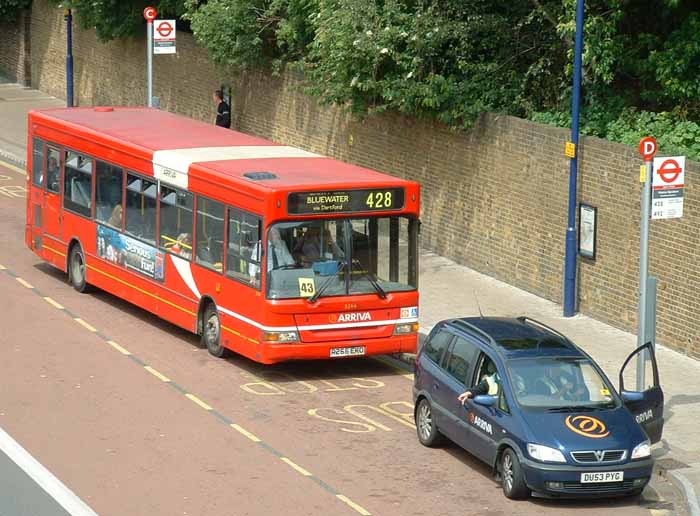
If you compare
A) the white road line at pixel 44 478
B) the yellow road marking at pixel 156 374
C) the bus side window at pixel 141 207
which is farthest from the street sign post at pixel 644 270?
the bus side window at pixel 141 207

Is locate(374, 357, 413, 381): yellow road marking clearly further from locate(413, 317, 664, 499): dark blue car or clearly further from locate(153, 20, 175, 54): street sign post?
locate(153, 20, 175, 54): street sign post

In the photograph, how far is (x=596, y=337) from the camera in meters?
22.8

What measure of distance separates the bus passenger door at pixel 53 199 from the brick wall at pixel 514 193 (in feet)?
21.5

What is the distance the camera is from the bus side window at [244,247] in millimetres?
20250

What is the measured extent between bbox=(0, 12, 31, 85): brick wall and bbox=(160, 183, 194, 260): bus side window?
91.0 ft

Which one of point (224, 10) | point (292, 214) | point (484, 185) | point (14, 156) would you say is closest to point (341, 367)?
point (292, 214)

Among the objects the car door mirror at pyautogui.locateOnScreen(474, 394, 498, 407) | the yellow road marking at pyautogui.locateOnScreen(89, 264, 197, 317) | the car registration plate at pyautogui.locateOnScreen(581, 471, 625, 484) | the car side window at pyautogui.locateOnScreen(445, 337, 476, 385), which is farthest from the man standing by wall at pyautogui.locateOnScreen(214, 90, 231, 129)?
the car registration plate at pyautogui.locateOnScreen(581, 471, 625, 484)

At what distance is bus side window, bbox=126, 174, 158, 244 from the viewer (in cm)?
2333

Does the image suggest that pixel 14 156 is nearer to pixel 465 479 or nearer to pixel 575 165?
pixel 575 165

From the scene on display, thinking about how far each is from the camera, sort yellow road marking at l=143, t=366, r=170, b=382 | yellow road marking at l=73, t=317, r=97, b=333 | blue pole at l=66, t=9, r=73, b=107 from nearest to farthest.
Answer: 1. yellow road marking at l=143, t=366, r=170, b=382
2. yellow road marking at l=73, t=317, r=97, b=333
3. blue pole at l=66, t=9, r=73, b=107

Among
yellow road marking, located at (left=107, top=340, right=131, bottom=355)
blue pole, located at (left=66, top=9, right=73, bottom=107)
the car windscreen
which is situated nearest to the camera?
the car windscreen

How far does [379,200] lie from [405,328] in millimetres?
1774

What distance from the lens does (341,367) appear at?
70.8ft

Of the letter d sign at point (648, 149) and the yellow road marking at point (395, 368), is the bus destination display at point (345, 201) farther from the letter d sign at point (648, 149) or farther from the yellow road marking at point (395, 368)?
the letter d sign at point (648, 149)
